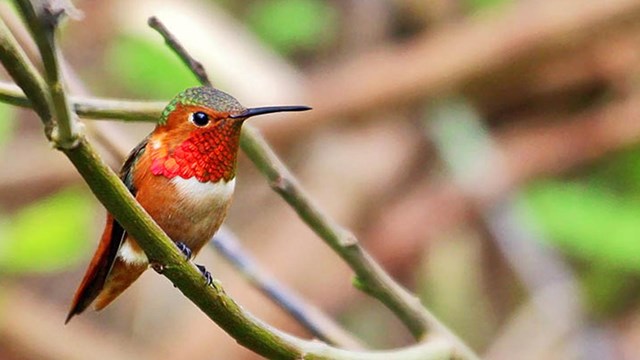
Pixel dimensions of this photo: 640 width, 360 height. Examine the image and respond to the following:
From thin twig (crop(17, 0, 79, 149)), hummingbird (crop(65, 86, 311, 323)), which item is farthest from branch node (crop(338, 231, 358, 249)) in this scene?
thin twig (crop(17, 0, 79, 149))

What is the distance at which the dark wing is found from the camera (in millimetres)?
893

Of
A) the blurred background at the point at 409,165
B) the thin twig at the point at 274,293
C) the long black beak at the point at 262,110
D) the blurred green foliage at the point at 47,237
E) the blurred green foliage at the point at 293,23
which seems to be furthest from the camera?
the blurred green foliage at the point at 293,23

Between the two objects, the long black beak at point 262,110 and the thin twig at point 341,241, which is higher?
the thin twig at point 341,241

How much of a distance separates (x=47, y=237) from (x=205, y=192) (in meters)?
1.11

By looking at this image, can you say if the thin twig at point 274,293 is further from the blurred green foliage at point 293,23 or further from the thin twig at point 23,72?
the blurred green foliage at point 293,23

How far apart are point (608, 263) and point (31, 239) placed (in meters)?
1.68

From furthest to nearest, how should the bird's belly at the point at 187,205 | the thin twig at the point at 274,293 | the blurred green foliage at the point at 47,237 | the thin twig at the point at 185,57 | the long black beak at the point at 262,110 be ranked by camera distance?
the blurred green foliage at the point at 47,237 → the thin twig at the point at 274,293 → the thin twig at the point at 185,57 → the bird's belly at the point at 187,205 → the long black beak at the point at 262,110

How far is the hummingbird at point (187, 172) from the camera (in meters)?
0.83

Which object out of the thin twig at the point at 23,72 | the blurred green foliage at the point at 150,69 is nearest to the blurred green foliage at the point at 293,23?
the blurred green foliage at the point at 150,69

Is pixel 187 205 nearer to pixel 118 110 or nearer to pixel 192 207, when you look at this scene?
pixel 192 207

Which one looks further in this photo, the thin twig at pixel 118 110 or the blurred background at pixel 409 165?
the blurred background at pixel 409 165

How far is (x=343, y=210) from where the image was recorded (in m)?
3.33

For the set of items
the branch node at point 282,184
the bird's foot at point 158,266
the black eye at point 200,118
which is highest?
the branch node at point 282,184

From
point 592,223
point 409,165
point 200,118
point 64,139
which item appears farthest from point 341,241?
point 409,165
